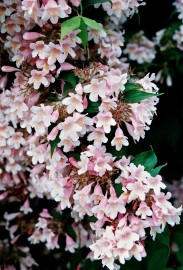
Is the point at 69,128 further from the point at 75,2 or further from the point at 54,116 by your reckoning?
the point at 75,2

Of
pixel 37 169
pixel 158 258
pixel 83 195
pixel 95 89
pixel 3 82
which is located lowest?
pixel 158 258

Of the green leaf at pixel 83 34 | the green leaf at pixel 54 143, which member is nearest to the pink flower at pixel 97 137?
the green leaf at pixel 54 143

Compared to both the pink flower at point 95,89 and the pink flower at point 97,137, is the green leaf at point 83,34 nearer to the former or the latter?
the pink flower at point 95,89

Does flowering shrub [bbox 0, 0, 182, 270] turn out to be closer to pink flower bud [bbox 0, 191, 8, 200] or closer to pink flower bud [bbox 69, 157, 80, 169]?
pink flower bud [bbox 69, 157, 80, 169]

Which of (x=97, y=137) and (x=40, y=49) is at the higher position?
(x=40, y=49)

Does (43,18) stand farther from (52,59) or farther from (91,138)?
(91,138)

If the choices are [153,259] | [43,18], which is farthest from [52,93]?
[153,259]

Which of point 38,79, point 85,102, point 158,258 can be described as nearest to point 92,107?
point 85,102
